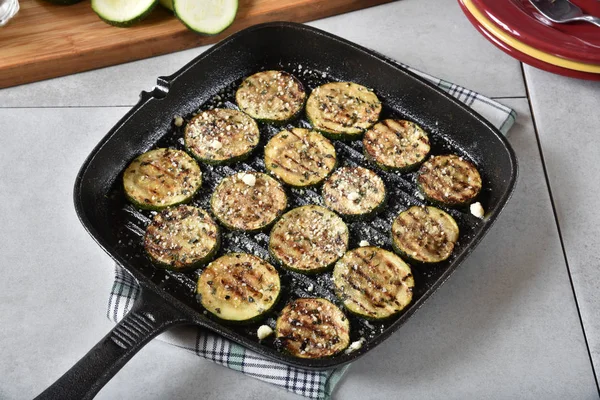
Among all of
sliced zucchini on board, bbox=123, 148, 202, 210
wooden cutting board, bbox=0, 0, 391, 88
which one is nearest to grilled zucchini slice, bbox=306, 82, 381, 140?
sliced zucchini on board, bbox=123, 148, 202, 210

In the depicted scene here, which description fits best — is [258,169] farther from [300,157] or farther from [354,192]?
[354,192]

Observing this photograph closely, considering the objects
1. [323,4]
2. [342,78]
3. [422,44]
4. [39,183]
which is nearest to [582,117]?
[422,44]

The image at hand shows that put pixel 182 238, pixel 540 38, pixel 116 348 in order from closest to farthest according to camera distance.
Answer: pixel 116 348
pixel 182 238
pixel 540 38

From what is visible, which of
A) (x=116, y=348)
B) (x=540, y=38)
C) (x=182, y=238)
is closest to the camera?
(x=116, y=348)

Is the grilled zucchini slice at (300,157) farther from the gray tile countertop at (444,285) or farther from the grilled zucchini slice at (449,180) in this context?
the gray tile countertop at (444,285)

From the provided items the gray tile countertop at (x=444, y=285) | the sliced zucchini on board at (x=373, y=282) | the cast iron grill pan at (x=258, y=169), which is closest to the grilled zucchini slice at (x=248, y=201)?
the cast iron grill pan at (x=258, y=169)

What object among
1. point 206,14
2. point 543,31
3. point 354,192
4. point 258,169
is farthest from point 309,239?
point 543,31

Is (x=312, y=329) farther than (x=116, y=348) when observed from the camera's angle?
Yes
